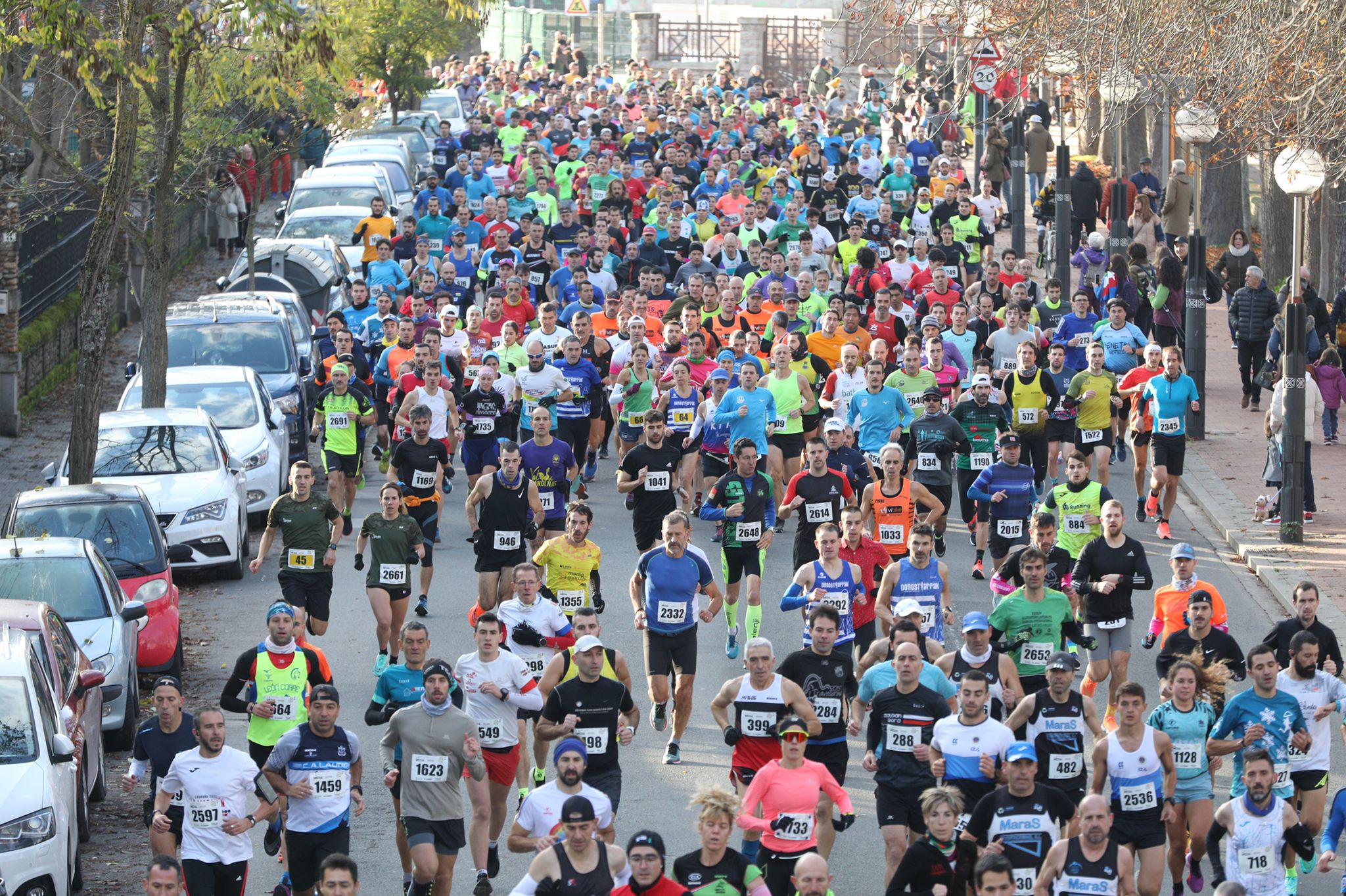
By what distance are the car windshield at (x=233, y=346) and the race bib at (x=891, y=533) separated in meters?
9.57

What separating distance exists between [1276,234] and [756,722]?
2194cm

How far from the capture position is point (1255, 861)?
10977mm

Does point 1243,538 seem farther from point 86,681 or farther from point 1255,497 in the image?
point 86,681

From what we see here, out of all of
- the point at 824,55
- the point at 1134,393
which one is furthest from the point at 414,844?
the point at 824,55

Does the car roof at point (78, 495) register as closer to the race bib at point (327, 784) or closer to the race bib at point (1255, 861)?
the race bib at point (327, 784)

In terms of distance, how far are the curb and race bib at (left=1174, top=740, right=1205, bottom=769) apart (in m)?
5.68

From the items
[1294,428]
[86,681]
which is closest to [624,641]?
[86,681]

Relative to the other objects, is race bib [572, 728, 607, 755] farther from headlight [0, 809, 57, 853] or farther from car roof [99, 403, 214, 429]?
car roof [99, 403, 214, 429]

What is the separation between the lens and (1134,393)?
20.2 metres

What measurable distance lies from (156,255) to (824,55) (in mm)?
45957

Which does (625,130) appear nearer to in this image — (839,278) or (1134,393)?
(839,278)

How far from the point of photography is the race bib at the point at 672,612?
14.2 metres

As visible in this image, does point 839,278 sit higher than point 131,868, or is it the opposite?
point 839,278

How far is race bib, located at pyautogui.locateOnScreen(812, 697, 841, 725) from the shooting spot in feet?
40.5
